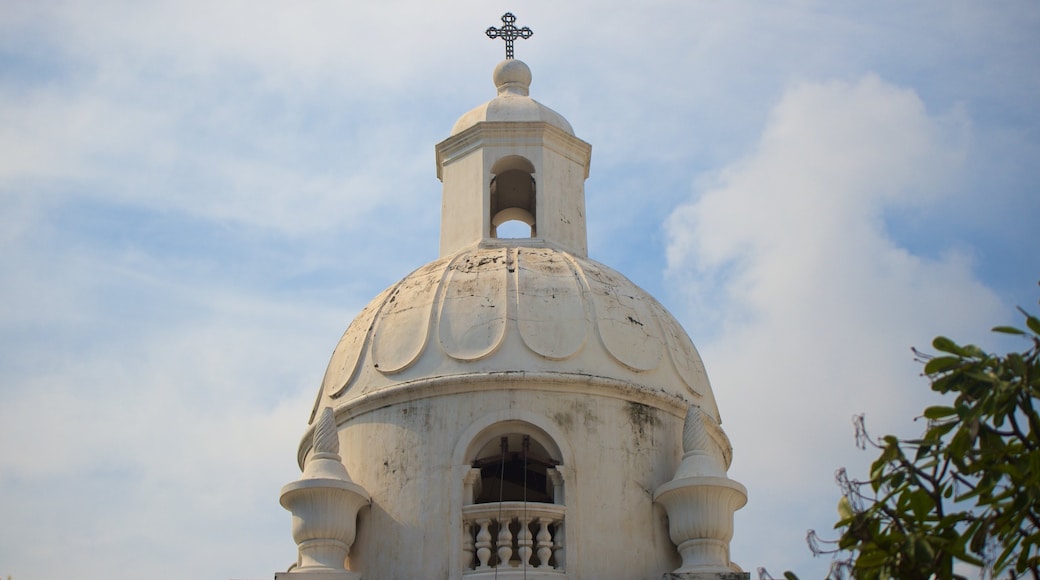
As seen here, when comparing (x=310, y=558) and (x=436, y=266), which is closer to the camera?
(x=310, y=558)

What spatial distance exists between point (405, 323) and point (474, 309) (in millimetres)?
1043

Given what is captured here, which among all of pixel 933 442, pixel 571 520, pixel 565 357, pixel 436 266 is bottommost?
pixel 933 442

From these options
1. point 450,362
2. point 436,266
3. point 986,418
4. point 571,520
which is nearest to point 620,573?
point 571,520

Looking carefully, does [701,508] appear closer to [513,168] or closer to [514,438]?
[514,438]

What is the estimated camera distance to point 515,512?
17281 mm

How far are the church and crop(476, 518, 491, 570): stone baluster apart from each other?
0.02m

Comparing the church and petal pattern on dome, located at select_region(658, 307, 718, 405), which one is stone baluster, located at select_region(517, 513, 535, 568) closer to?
the church

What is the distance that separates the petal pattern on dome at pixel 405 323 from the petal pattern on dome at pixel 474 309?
223 millimetres

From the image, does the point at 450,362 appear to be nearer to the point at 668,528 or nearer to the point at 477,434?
the point at 477,434

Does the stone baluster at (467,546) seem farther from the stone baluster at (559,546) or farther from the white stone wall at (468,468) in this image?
the stone baluster at (559,546)

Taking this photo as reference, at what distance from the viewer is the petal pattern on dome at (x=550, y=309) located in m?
18.7

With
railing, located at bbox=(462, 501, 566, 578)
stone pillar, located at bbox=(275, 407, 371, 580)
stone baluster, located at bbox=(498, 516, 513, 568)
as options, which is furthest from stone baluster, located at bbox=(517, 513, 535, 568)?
stone pillar, located at bbox=(275, 407, 371, 580)

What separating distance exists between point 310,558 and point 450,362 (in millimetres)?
3179

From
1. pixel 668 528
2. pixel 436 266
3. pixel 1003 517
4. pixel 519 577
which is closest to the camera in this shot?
pixel 1003 517
